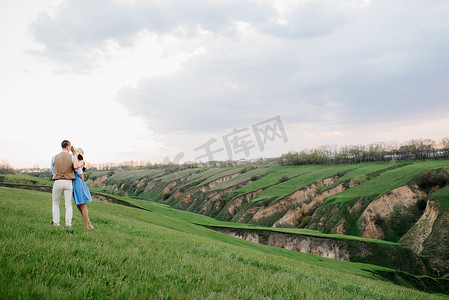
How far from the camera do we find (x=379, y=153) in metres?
148

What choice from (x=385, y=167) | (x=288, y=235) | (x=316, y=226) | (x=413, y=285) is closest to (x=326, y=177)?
(x=385, y=167)

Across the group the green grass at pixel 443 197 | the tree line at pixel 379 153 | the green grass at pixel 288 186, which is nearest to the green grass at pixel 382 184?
the green grass at pixel 443 197

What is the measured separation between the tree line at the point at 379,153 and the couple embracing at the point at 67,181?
148 m

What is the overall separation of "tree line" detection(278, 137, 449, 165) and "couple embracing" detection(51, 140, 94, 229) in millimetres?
148474

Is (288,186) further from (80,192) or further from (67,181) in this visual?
(67,181)

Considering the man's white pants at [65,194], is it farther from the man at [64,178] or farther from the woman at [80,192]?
the woman at [80,192]

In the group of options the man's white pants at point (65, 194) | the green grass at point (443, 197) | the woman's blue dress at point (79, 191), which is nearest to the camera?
the man's white pants at point (65, 194)

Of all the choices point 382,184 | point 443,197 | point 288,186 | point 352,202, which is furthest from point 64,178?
point 288,186

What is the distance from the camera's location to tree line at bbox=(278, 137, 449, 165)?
128 meters

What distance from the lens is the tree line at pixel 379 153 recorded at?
12838 cm

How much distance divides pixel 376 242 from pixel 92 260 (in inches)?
2425

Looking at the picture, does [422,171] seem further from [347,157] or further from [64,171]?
[64,171]

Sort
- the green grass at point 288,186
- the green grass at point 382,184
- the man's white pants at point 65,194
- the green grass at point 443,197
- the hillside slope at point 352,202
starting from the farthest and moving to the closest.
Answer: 1. the green grass at point 288,186
2. the green grass at point 382,184
3. the hillside slope at point 352,202
4. the green grass at point 443,197
5. the man's white pants at point 65,194

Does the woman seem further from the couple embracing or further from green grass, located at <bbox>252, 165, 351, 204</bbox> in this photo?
green grass, located at <bbox>252, 165, 351, 204</bbox>
